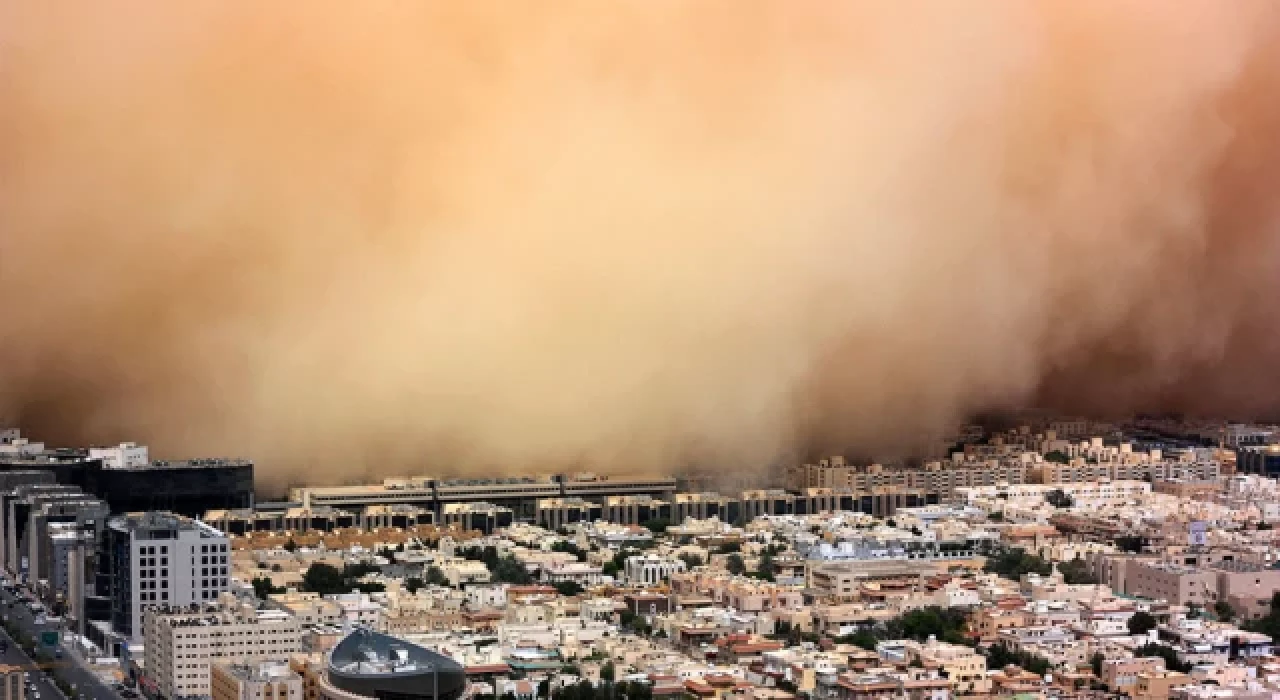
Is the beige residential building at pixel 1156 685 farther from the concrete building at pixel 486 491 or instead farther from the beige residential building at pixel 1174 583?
the concrete building at pixel 486 491

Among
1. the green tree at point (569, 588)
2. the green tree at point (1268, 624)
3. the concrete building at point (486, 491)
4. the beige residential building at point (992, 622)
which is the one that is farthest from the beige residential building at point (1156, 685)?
the concrete building at point (486, 491)

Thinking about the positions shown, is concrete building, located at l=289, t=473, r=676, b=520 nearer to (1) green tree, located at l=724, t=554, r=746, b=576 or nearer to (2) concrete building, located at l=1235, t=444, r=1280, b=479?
(1) green tree, located at l=724, t=554, r=746, b=576

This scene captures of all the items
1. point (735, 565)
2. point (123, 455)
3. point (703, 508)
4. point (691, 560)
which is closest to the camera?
point (735, 565)

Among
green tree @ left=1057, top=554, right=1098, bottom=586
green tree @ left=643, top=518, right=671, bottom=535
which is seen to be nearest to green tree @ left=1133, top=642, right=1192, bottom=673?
green tree @ left=1057, top=554, right=1098, bottom=586

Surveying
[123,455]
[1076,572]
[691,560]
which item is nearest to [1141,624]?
[1076,572]

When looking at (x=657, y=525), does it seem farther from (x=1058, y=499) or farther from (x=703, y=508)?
(x=1058, y=499)

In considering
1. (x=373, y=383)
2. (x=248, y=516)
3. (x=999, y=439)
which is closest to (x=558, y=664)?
(x=248, y=516)

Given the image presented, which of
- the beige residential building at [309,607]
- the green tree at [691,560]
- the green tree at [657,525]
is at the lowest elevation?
the beige residential building at [309,607]
